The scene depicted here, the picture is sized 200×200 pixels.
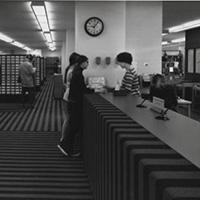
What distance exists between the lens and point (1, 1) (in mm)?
8875

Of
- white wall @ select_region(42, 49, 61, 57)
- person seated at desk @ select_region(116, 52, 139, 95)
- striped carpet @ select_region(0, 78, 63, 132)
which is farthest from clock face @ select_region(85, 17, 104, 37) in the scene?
white wall @ select_region(42, 49, 61, 57)

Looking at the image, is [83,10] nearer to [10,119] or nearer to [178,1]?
[178,1]

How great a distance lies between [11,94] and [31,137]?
640 centimetres

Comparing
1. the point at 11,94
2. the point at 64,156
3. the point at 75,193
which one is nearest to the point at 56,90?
the point at 11,94

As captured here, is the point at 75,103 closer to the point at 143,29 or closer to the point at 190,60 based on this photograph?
the point at 143,29

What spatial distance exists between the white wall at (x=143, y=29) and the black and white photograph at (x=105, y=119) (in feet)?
0.08

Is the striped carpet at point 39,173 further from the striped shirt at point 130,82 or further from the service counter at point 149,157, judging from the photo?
the service counter at point 149,157

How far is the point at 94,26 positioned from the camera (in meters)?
8.25

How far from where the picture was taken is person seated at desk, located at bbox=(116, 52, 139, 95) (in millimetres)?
5289

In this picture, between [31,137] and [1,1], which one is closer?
[31,137]

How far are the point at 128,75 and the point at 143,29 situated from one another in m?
4.18

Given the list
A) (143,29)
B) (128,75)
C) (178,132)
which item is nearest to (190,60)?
(143,29)

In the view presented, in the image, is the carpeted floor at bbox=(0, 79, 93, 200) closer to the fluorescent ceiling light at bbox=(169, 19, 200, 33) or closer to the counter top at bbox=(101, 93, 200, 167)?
the counter top at bbox=(101, 93, 200, 167)

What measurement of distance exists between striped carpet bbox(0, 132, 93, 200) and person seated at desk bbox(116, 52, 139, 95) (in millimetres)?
1225
